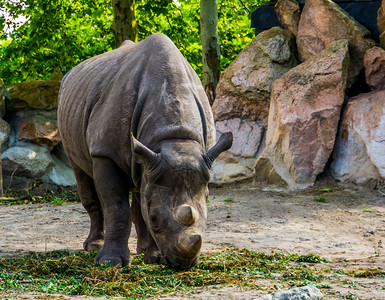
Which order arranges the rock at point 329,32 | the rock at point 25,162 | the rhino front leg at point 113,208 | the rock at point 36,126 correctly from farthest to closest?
the rock at point 36,126
the rock at point 25,162
the rock at point 329,32
the rhino front leg at point 113,208

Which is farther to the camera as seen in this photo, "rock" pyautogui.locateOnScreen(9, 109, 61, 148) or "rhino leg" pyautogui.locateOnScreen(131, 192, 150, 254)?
"rock" pyautogui.locateOnScreen(9, 109, 61, 148)

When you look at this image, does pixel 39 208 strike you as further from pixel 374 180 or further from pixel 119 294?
pixel 119 294

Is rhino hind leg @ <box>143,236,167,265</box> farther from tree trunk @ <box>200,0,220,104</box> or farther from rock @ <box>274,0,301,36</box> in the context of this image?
tree trunk @ <box>200,0,220,104</box>

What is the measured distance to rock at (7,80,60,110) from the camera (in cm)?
1222

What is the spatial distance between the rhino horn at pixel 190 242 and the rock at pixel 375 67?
254 inches

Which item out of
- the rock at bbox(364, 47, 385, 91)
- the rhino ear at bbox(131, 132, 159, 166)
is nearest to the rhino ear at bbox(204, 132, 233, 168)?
the rhino ear at bbox(131, 132, 159, 166)

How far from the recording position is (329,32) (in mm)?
10430

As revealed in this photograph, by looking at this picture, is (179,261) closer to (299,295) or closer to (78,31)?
(299,295)

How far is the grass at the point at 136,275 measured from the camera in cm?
403

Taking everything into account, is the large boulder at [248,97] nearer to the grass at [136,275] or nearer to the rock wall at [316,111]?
the rock wall at [316,111]

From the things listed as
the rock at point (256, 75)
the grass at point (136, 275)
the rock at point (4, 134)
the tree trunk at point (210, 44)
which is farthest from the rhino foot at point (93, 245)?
the tree trunk at point (210, 44)

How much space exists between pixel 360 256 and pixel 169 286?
8.03 feet

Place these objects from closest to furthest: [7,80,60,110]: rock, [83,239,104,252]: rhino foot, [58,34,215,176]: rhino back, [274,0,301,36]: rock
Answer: [58,34,215,176]: rhino back → [83,239,104,252]: rhino foot → [274,0,301,36]: rock → [7,80,60,110]: rock

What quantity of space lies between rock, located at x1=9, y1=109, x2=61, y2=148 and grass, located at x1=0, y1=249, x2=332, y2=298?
6.90m
